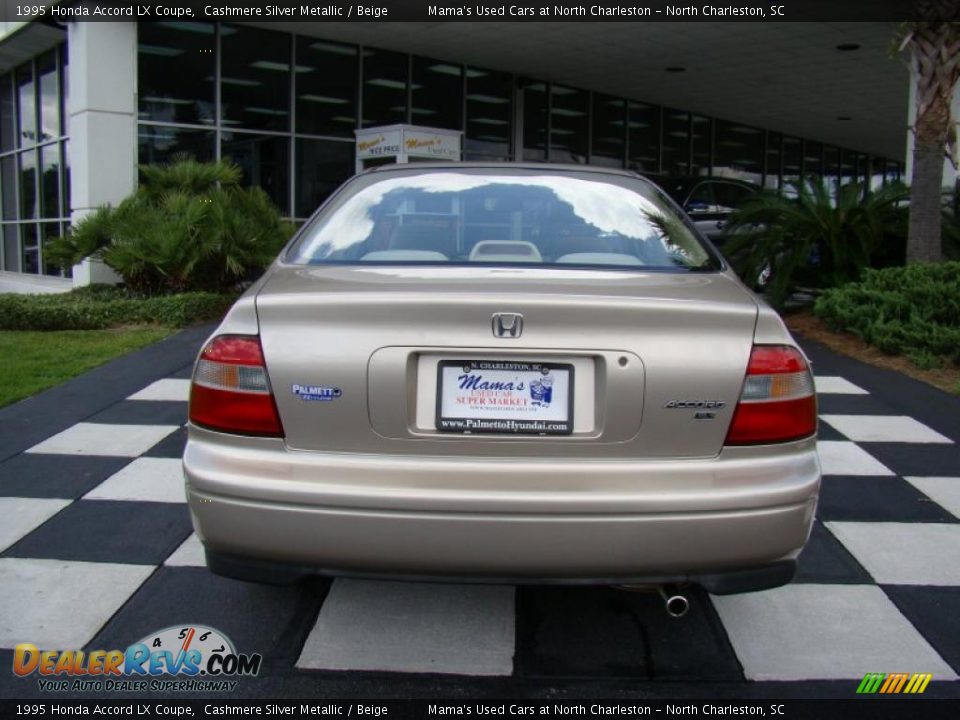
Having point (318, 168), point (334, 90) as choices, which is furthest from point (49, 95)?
point (334, 90)

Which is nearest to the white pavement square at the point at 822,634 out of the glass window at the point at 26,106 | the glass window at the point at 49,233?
the glass window at the point at 49,233

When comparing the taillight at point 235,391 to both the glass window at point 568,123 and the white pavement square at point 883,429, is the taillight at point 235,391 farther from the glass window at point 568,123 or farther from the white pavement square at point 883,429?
the glass window at point 568,123

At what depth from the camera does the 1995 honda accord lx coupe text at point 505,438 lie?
87.3 inches

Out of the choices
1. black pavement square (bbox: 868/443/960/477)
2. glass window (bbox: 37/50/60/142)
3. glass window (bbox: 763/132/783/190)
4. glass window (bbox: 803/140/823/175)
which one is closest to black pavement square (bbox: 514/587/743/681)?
black pavement square (bbox: 868/443/960/477)

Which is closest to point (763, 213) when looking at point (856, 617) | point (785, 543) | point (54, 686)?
point (856, 617)

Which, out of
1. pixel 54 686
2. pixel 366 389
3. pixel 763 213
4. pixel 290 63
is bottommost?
pixel 54 686

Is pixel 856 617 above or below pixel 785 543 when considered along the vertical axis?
below

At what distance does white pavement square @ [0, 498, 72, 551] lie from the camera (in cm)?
353

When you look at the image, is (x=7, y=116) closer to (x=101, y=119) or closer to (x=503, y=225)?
(x=101, y=119)

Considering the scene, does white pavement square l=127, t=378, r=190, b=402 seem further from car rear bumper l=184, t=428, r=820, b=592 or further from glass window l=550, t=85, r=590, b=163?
glass window l=550, t=85, r=590, b=163

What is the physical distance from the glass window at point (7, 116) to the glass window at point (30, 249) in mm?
1763

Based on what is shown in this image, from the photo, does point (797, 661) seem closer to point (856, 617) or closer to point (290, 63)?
point (856, 617)

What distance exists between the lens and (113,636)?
2.76m

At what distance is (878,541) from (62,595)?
318 cm
